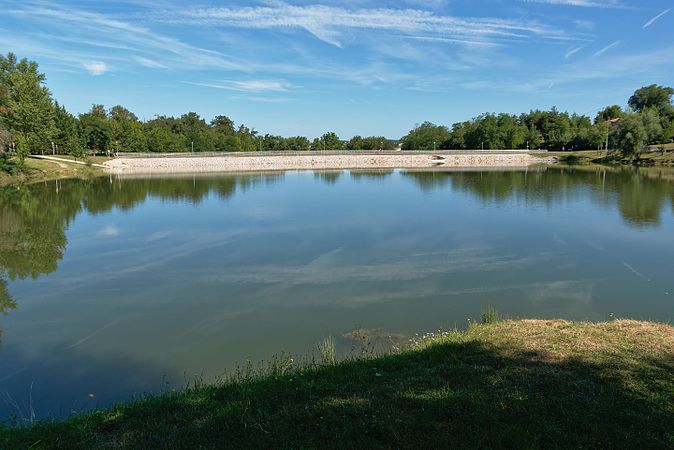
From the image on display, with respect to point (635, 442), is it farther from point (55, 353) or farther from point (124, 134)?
point (124, 134)

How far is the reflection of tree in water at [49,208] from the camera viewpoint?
1703 centimetres

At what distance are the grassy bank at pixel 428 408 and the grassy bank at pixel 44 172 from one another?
48.5 meters

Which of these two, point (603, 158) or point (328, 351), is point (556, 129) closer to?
point (603, 158)

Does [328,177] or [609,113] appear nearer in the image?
[328,177]

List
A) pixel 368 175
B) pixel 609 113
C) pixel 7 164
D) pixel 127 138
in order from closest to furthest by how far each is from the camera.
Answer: pixel 7 164, pixel 368 175, pixel 127 138, pixel 609 113

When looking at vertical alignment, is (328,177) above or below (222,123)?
Answer: below

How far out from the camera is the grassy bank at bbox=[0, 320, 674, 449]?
4645mm

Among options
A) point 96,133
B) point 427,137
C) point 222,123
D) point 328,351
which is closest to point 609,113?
point 427,137

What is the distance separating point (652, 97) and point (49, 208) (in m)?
127

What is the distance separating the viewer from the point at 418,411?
5133 mm

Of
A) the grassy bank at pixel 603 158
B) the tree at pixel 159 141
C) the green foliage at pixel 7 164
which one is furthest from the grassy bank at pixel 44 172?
the grassy bank at pixel 603 158

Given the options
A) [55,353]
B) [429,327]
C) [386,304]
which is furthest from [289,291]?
[55,353]

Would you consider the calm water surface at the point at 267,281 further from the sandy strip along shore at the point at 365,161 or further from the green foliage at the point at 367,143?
the green foliage at the point at 367,143

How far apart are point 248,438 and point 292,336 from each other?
5697 millimetres
